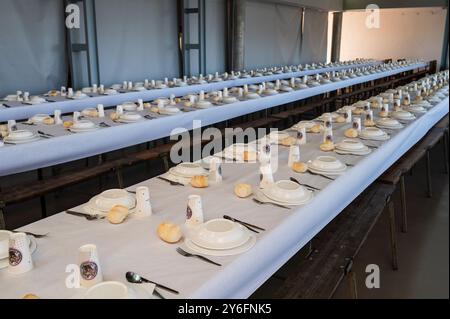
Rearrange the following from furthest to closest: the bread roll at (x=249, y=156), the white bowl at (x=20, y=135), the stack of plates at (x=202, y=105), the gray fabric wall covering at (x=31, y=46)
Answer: the gray fabric wall covering at (x=31, y=46)
the stack of plates at (x=202, y=105)
the white bowl at (x=20, y=135)
the bread roll at (x=249, y=156)

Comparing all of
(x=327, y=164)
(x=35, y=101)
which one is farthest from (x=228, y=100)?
(x=327, y=164)

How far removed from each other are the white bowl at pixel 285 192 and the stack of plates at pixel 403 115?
2.87 m

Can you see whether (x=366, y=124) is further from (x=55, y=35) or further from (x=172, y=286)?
(x=55, y=35)

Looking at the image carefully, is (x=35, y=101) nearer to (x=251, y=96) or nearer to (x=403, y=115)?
(x=251, y=96)

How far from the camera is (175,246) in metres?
1.79

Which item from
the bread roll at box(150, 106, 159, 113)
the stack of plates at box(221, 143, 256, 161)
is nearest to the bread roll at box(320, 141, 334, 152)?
the stack of plates at box(221, 143, 256, 161)

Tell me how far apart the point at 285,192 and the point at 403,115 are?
306 centimetres

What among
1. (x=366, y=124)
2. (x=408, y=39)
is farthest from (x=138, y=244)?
(x=408, y=39)

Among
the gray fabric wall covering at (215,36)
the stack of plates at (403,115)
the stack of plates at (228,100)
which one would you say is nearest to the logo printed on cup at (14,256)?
the stack of plates at (403,115)

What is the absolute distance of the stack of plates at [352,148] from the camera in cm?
333

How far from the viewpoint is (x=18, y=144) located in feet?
11.1

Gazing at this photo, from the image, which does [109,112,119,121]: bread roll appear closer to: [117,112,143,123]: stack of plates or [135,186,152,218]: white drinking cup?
[117,112,143,123]: stack of plates

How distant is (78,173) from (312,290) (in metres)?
2.35

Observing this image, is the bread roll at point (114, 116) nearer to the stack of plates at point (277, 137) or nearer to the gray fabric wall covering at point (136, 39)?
the stack of plates at point (277, 137)
